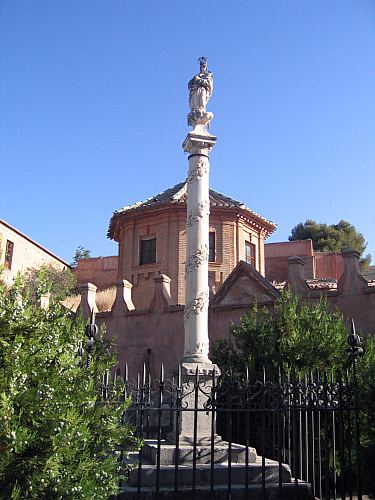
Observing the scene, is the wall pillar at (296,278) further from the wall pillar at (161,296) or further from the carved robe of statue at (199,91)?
the carved robe of statue at (199,91)

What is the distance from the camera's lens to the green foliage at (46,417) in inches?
157

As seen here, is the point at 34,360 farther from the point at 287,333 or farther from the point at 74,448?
the point at 287,333

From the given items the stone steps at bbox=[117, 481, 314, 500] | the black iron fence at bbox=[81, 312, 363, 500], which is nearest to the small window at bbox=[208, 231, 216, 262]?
the black iron fence at bbox=[81, 312, 363, 500]

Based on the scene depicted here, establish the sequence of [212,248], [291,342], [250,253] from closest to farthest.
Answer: [291,342] → [212,248] → [250,253]

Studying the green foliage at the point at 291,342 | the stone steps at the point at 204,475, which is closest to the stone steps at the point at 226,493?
the stone steps at the point at 204,475

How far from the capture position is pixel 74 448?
4.17 meters

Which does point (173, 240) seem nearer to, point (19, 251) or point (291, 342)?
point (19, 251)


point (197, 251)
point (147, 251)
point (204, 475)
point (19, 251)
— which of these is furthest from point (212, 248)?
point (204, 475)

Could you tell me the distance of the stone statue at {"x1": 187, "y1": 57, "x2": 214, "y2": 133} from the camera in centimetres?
1124

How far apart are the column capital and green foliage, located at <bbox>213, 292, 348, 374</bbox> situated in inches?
186

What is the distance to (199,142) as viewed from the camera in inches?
432

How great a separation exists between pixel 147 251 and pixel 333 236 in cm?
2619

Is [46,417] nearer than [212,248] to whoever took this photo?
Yes

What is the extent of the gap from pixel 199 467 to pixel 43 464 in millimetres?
3847
